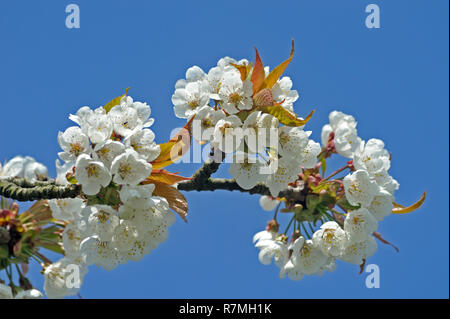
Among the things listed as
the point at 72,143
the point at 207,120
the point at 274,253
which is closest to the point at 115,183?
the point at 72,143

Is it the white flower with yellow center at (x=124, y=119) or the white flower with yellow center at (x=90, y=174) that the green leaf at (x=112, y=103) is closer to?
the white flower with yellow center at (x=124, y=119)

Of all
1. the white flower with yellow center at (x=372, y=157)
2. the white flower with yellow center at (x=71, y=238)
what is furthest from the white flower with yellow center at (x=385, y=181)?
the white flower with yellow center at (x=71, y=238)

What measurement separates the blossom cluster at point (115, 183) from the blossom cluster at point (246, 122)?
339 mm

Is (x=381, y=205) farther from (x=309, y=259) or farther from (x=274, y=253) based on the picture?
(x=274, y=253)

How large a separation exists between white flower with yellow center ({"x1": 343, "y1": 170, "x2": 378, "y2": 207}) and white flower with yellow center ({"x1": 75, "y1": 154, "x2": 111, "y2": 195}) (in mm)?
1612

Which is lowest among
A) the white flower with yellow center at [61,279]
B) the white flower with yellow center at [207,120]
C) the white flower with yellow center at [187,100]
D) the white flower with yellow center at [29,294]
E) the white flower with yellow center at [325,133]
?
the white flower with yellow center at [29,294]

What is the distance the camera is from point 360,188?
127 inches

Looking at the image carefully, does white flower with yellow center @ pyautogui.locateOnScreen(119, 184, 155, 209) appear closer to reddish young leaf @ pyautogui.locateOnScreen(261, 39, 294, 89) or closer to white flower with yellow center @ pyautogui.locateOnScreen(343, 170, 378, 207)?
reddish young leaf @ pyautogui.locateOnScreen(261, 39, 294, 89)

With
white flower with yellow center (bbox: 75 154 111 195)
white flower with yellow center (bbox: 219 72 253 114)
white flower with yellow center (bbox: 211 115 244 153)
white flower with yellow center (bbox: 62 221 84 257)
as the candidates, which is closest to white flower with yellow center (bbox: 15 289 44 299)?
white flower with yellow center (bbox: 62 221 84 257)

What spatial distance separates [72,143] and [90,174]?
236mm

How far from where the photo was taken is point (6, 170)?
3.99 meters

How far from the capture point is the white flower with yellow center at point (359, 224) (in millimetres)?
3244

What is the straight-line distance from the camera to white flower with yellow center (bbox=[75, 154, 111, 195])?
251cm
